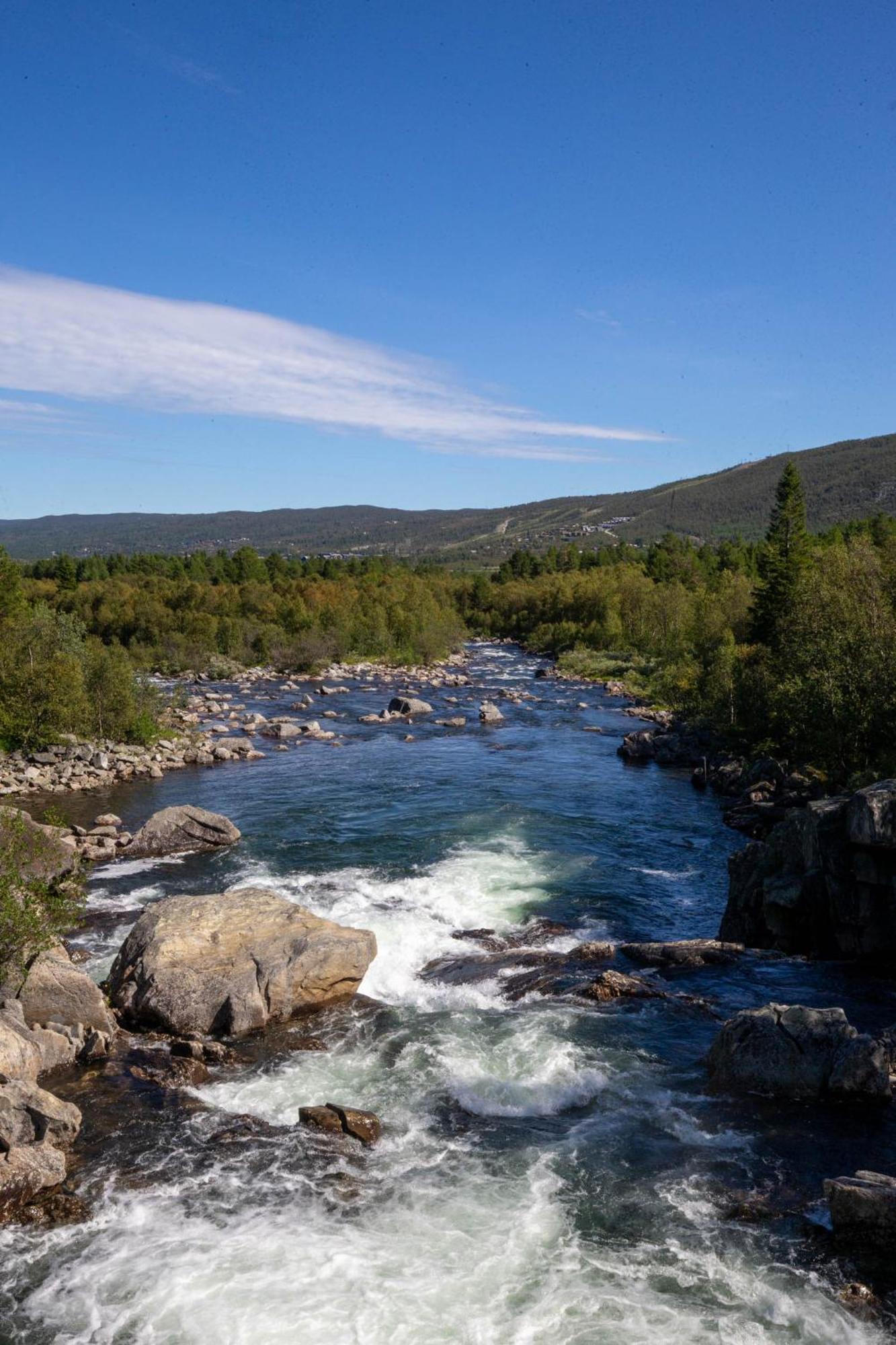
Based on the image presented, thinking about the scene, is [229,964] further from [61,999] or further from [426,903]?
[426,903]

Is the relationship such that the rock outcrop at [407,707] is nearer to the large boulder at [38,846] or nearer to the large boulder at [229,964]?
the large boulder at [38,846]

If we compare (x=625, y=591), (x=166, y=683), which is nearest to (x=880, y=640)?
(x=166, y=683)

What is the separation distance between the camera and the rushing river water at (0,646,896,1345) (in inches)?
442

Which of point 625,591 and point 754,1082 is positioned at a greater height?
point 625,591

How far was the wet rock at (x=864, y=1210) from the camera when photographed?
12.1 meters

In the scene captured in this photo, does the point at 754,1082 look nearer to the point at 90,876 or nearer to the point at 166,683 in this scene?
the point at 90,876

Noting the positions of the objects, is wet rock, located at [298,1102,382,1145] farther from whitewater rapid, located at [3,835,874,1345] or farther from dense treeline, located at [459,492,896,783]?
dense treeline, located at [459,492,896,783]

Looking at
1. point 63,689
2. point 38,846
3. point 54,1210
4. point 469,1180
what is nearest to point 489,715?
point 63,689

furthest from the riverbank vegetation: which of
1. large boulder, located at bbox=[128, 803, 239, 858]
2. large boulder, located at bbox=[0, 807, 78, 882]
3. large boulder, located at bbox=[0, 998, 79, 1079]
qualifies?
large boulder, located at bbox=[0, 998, 79, 1079]

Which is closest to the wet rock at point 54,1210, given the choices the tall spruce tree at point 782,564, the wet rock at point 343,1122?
the wet rock at point 343,1122

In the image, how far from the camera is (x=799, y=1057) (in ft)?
53.1

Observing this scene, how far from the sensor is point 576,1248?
488 inches

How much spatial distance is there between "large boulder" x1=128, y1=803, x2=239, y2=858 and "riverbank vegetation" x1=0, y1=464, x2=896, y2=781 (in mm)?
14129

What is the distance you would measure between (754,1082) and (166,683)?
219 feet
